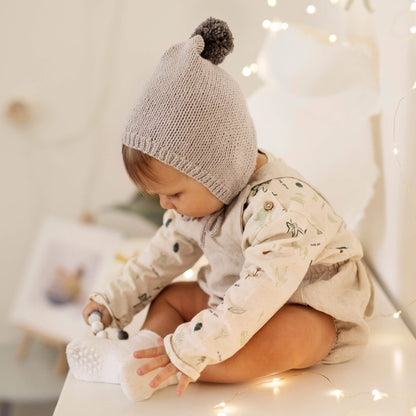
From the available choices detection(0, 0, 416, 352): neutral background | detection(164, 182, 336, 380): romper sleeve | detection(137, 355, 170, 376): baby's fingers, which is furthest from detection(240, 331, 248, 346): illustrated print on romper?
detection(0, 0, 416, 352): neutral background

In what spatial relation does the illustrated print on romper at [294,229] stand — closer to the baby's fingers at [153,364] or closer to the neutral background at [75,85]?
the baby's fingers at [153,364]

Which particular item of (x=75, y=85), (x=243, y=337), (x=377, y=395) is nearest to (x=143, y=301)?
(x=243, y=337)

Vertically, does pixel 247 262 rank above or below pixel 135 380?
above

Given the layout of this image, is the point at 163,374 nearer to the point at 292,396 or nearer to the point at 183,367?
the point at 183,367

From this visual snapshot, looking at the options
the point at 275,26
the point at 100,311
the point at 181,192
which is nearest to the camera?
the point at 181,192

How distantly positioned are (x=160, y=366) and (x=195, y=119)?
0.35 m

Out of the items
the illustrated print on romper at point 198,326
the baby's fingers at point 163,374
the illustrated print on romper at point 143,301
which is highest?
the illustrated print on romper at point 198,326

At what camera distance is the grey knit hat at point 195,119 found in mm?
803

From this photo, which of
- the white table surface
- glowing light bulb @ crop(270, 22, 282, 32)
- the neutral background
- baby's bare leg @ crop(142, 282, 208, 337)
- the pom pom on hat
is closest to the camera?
the white table surface

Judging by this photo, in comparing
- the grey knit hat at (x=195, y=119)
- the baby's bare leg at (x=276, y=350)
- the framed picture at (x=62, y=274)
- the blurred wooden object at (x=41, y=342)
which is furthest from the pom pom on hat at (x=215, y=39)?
the blurred wooden object at (x=41, y=342)

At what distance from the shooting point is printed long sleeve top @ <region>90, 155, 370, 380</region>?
30.2 inches

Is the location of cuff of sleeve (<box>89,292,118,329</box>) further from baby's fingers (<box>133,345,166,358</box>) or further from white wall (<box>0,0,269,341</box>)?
white wall (<box>0,0,269,341</box>)

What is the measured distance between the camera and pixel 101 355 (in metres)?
0.83

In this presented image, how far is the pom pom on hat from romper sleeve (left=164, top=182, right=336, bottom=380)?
0.82 feet
